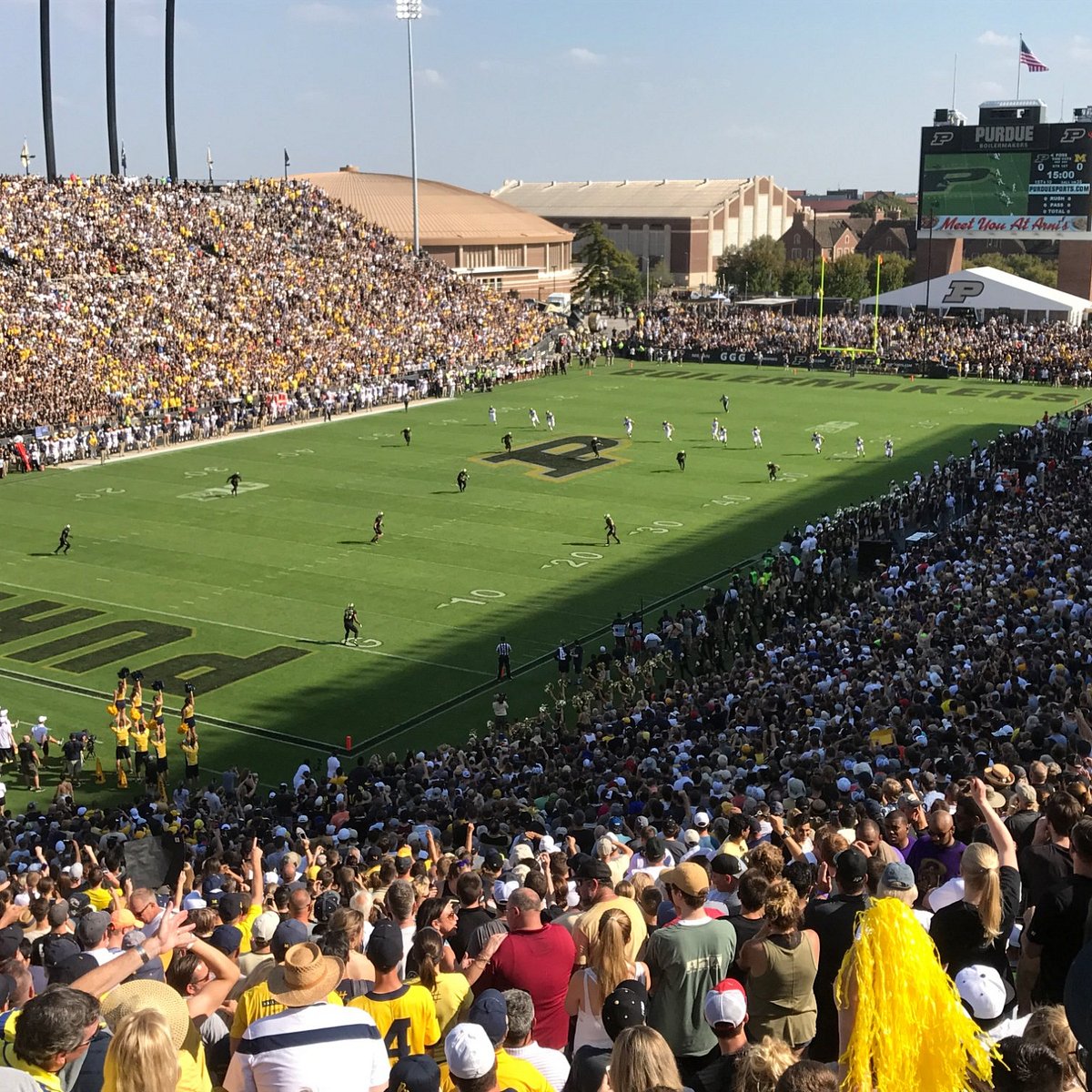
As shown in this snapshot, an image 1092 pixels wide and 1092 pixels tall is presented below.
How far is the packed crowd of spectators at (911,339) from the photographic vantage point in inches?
2653

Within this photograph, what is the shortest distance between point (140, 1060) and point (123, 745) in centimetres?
1818

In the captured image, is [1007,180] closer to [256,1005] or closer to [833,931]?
[833,931]

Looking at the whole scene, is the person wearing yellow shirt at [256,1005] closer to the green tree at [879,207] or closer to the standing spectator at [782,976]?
the standing spectator at [782,976]

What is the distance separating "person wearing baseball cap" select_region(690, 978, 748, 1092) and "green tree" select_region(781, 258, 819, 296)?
373 ft

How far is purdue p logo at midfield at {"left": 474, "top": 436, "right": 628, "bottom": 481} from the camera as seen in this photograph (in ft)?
151

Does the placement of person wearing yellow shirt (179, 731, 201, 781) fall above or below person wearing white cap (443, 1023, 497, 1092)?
below

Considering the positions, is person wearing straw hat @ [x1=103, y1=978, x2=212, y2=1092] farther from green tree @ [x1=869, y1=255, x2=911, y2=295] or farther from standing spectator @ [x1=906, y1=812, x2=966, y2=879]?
green tree @ [x1=869, y1=255, x2=911, y2=295]

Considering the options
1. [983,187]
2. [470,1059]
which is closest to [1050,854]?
[470,1059]

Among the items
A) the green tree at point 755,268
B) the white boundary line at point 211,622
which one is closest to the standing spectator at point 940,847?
the white boundary line at point 211,622

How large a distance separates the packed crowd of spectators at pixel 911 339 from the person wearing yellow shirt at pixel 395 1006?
64.9 metres

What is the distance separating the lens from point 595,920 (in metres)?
7.45

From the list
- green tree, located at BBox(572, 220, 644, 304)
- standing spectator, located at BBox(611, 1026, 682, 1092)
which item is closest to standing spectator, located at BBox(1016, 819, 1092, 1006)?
standing spectator, located at BBox(611, 1026, 682, 1092)

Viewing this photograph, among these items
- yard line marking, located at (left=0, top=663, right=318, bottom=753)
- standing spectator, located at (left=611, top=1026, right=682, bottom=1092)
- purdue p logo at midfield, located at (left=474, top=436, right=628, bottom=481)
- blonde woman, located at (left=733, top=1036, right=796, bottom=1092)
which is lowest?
yard line marking, located at (left=0, top=663, right=318, bottom=753)

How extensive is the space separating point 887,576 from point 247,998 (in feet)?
77.1
